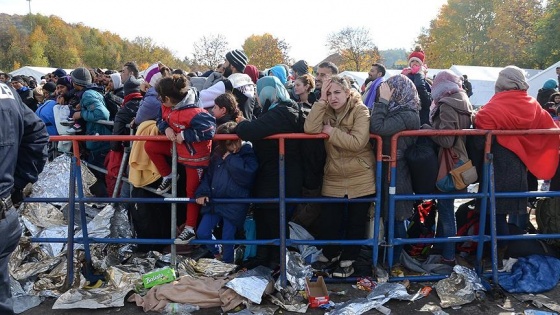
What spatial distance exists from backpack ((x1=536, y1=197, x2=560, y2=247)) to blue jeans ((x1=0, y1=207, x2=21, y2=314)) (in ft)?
14.8

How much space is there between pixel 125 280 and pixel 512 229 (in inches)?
144

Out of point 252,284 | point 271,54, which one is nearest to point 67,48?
point 271,54

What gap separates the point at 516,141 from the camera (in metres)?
4.08

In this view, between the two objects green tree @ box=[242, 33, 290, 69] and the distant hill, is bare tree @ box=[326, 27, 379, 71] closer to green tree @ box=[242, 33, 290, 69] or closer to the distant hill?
green tree @ box=[242, 33, 290, 69]

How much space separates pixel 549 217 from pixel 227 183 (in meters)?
3.13

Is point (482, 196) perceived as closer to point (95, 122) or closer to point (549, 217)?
point (549, 217)

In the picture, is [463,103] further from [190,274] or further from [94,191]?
[94,191]

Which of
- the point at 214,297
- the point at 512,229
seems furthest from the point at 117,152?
the point at 512,229

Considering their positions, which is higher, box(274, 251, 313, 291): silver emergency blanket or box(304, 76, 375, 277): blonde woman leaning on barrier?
box(304, 76, 375, 277): blonde woman leaning on barrier

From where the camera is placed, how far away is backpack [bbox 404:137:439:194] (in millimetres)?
4059

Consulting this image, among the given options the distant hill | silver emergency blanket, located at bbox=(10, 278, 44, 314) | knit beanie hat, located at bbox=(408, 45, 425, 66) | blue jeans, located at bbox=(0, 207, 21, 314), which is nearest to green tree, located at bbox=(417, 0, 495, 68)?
the distant hill

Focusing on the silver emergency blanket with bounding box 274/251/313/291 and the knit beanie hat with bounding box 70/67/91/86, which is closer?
the silver emergency blanket with bounding box 274/251/313/291

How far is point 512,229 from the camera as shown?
174 inches

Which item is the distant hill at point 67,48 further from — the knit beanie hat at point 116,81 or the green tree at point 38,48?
the knit beanie hat at point 116,81
